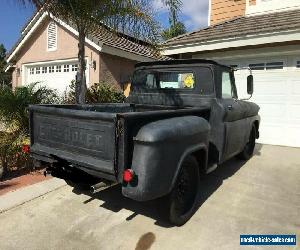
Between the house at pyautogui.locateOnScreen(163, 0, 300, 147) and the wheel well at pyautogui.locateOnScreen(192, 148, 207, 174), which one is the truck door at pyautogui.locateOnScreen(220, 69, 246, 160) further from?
the house at pyautogui.locateOnScreen(163, 0, 300, 147)

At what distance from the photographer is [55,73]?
1741 cm

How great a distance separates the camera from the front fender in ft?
11.4

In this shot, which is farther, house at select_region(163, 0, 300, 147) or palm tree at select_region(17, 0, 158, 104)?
house at select_region(163, 0, 300, 147)

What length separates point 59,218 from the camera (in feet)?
14.5

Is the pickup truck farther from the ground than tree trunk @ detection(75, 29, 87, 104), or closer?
closer

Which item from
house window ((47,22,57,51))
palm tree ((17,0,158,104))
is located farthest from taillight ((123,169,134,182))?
house window ((47,22,57,51))

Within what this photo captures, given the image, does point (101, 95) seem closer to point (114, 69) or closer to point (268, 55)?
point (114, 69)

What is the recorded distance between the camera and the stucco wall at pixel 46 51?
15.3 meters

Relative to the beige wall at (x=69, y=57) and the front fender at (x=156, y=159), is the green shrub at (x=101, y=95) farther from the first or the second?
the front fender at (x=156, y=159)

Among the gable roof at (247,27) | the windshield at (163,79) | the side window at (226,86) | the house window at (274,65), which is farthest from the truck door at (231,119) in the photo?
the house window at (274,65)

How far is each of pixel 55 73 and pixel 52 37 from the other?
1.91 metres

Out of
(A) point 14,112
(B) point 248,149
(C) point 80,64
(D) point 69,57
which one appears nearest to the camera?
(A) point 14,112

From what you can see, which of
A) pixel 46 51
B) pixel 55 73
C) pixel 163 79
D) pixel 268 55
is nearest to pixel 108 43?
pixel 55 73

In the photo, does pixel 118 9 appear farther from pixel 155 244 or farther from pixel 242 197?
pixel 155 244
